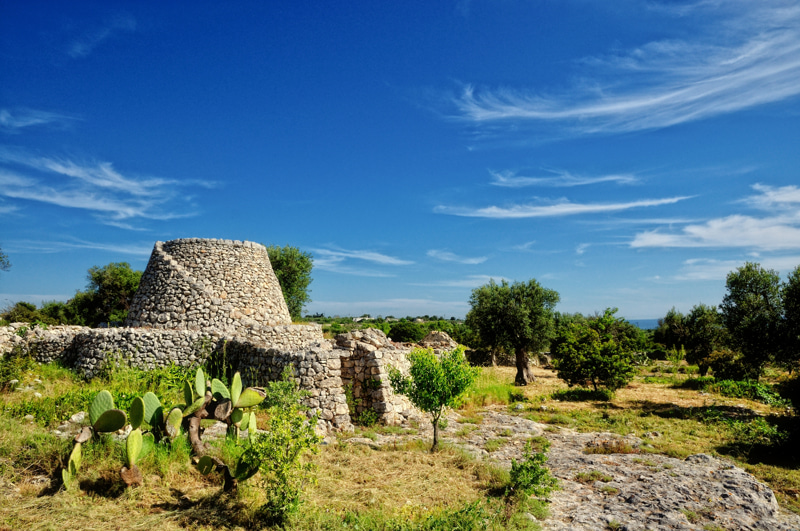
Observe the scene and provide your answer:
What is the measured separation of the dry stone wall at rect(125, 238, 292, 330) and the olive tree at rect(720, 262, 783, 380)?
21.0 meters

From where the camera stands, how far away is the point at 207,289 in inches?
730

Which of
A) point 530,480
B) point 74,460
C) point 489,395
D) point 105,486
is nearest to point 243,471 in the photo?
point 105,486

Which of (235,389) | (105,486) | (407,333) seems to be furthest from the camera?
(407,333)

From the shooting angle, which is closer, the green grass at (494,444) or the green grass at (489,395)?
the green grass at (494,444)

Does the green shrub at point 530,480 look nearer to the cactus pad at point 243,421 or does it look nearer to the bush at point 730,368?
the cactus pad at point 243,421

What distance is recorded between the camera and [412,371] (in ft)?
34.4

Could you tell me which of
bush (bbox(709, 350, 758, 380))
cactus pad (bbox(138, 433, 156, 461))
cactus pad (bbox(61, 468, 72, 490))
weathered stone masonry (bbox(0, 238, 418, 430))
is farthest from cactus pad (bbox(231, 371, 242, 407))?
bush (bbox(709, 350, 758, 380))

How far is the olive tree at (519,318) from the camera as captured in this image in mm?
26375

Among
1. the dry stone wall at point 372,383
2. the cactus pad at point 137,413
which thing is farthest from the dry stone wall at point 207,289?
the cactus pad at point 137,413

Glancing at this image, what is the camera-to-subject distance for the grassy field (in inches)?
240

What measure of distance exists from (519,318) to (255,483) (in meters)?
21.2

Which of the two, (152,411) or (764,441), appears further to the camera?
(764,441)

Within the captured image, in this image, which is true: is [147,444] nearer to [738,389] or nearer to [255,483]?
[255,483]

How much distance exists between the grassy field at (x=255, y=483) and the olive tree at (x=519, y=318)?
1207 centimetres
